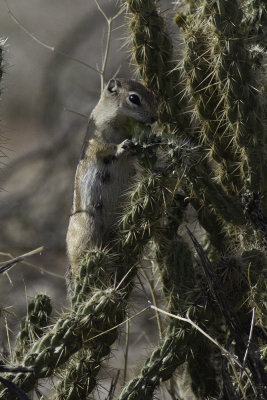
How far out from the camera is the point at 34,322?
4.70 m

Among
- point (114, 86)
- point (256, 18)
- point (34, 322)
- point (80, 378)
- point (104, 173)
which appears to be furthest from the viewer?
point (114, 86)

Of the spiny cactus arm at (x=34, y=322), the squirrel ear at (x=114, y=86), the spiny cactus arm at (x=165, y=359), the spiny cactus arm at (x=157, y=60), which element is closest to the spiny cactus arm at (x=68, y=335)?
the spiny cactus arm at (x=165, y=359)

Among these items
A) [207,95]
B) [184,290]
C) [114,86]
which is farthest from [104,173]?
[184,290]

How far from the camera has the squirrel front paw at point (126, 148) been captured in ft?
15.3

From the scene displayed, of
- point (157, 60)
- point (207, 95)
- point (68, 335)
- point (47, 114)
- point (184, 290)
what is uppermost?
point (47, 114)

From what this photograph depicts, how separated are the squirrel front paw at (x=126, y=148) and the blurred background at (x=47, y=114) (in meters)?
3.08

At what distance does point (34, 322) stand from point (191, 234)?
128 centimetres

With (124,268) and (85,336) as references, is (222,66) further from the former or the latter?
(85,336)

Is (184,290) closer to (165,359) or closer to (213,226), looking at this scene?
(165,359)

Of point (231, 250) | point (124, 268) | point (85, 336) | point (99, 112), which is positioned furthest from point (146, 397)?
point (99, 112)

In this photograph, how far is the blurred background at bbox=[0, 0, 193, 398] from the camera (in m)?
8.23

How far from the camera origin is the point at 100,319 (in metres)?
3.91

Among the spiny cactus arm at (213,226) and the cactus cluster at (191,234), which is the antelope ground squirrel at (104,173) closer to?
the cactus cluster at (191,234)

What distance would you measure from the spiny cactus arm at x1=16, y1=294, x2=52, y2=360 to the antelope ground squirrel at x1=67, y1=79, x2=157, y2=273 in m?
0.34
